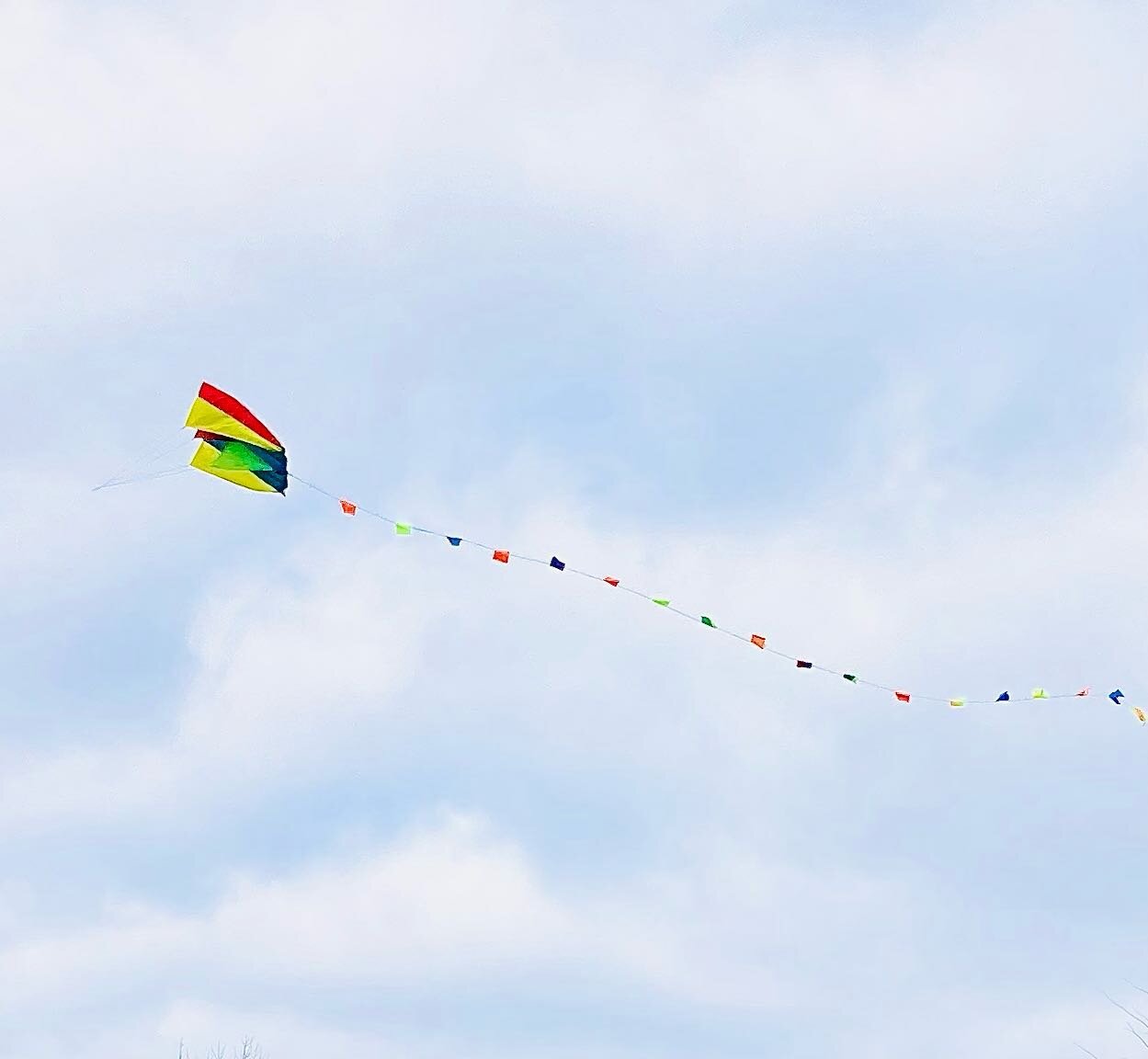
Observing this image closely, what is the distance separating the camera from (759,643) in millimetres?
40000

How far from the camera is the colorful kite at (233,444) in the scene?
37000mm

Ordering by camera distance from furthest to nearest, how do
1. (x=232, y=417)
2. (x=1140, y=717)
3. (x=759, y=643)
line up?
(x=1140, y=717), (x=759, y=643), (x=232, y=417)

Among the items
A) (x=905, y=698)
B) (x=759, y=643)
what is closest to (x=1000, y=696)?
(x=905, y=698)

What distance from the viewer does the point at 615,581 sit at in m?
37.9

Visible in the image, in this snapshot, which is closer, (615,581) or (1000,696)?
(615,581)

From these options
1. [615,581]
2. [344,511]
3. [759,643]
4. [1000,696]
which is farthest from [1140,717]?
[344,511]

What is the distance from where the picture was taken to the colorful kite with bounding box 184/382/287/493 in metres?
37.0

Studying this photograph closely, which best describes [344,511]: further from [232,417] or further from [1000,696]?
[1000,696]

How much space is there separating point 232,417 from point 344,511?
2885 millimetres

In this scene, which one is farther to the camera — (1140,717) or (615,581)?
(1140,717)

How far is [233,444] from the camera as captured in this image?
122ft

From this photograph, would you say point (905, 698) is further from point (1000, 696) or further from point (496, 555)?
point (496, 555)

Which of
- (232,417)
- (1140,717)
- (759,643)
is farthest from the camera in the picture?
(1140,717)

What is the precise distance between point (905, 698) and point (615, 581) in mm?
8270
